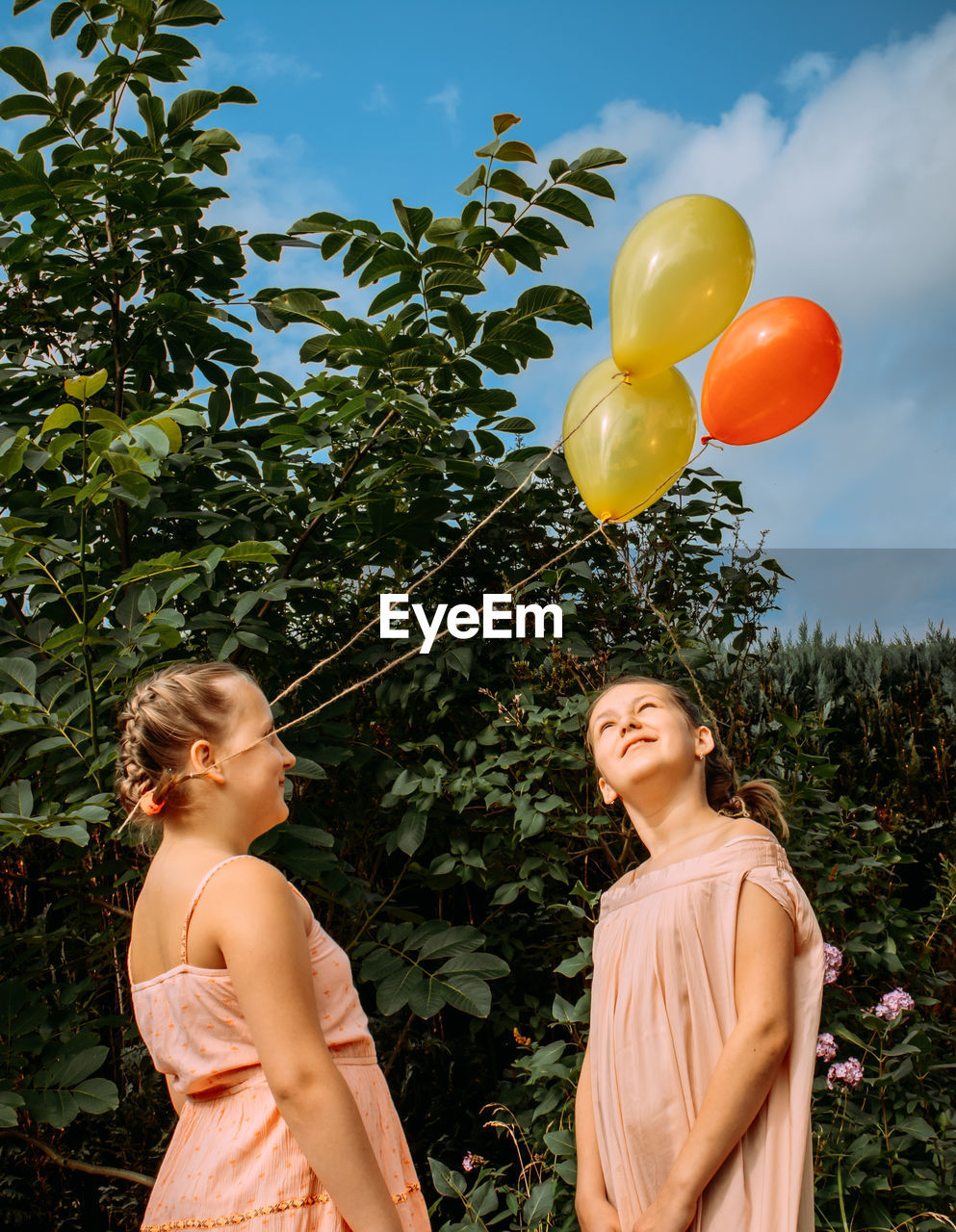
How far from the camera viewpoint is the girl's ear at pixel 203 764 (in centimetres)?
123

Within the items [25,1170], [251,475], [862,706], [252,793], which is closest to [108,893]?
[25,1170]

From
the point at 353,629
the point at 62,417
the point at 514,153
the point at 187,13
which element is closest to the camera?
the point at 62,417

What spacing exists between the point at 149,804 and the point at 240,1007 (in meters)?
0.29

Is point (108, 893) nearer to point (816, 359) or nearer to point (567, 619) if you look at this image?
point (567, 619)

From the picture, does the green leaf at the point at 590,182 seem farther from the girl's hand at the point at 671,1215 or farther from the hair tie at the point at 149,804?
the girl's hand at the point at 671,1215

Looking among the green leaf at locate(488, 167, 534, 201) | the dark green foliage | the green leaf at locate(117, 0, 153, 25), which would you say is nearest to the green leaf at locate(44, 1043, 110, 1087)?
the dark green foliage

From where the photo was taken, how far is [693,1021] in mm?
1299

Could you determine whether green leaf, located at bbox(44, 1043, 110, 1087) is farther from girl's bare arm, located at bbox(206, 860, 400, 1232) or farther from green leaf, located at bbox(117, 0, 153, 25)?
green leaf, located at bbox(117, 0, 153, 25)

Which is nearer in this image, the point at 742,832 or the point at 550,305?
the point at 742,832

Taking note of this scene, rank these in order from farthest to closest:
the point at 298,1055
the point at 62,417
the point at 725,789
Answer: the point at 725,789, the point at 62,417, the point at 298,1055

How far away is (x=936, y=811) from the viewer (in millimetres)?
3781

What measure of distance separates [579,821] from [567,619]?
1.94 feet

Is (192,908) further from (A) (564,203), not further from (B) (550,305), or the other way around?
(A) (564,203)

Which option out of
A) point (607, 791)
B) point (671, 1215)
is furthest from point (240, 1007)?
point (607, 791)
